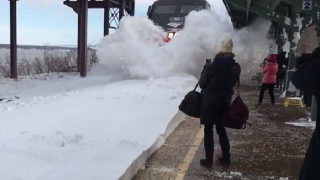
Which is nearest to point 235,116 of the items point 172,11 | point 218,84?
point 218,84

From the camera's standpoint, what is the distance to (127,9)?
24.6 m

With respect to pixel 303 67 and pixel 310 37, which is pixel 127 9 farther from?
→ pixel 303 67

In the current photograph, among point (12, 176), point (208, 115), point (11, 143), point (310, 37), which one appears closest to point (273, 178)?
point (208, 115)

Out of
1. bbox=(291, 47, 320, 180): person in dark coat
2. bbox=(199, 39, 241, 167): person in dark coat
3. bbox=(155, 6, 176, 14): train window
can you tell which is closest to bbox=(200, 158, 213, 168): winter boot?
bbox=(199, 39, 241, 167): person in dark coat

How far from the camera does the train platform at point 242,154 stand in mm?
4562

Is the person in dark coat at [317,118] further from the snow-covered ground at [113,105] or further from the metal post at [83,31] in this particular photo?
the metal post at [83,31]

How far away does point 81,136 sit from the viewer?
16.7ft

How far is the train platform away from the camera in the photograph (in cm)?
456

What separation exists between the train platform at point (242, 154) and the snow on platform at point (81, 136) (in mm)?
327

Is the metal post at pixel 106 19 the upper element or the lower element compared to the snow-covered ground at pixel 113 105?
upper

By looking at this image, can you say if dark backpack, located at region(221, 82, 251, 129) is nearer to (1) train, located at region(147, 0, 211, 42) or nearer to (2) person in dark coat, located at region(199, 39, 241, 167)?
(2) person in dark coat, located at region(199, 39, 241, 167)

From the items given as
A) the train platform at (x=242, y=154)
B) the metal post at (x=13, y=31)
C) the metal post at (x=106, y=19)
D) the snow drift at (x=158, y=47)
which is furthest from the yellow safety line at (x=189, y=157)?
the metal post at (x=106, y=19)

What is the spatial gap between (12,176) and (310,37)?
22811mm

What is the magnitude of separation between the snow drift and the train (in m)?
0.50
